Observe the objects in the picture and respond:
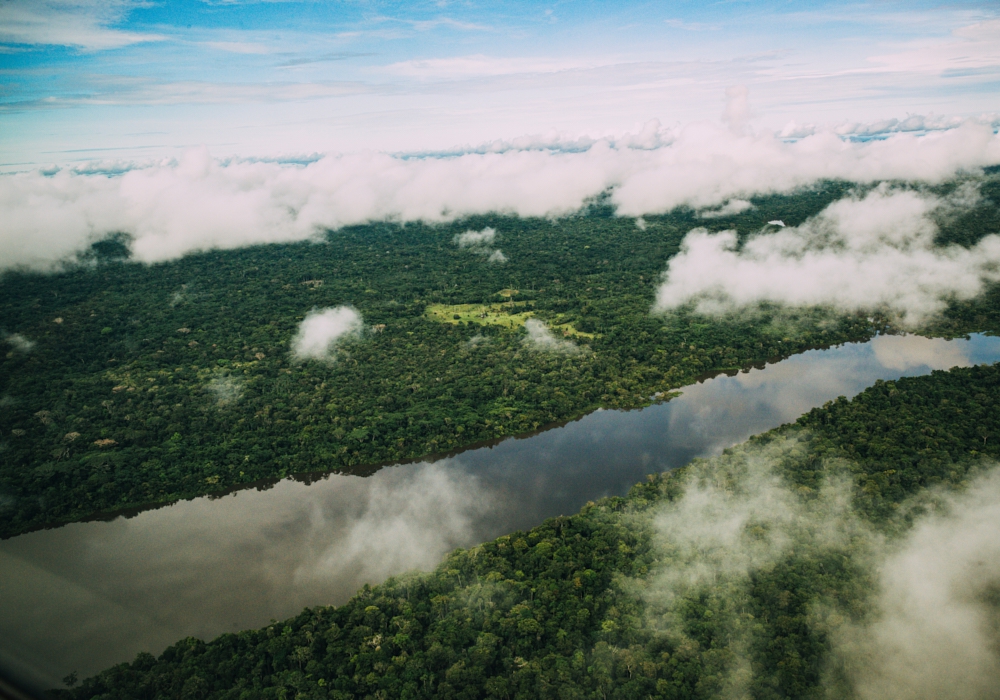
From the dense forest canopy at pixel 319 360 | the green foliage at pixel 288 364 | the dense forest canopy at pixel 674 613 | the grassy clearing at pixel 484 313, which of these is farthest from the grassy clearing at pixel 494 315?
the dense forest canopy at pixel 674 613

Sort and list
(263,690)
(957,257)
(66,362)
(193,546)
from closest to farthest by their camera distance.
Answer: (263,690), (193,546), (66,362), (957,257)

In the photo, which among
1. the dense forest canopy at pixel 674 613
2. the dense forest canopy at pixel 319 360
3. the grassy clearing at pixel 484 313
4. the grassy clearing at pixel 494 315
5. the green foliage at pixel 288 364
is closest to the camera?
the dense forest canopy at pixel 674 613

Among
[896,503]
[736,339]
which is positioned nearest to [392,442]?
[896,503]

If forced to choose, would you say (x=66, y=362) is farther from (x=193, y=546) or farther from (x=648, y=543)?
(x=648, y=543)

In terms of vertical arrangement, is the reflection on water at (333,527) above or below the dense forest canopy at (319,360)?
below

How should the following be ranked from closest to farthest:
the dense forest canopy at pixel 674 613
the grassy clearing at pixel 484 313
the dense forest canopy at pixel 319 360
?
the dense forest canopy at pixel 674 613, the dense forest canopy at pixel 319 360, the grassy clearing at pixel 484 313

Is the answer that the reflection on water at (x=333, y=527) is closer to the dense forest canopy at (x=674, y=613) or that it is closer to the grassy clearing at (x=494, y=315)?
the dense forest canopy at (x=674, y=613)
